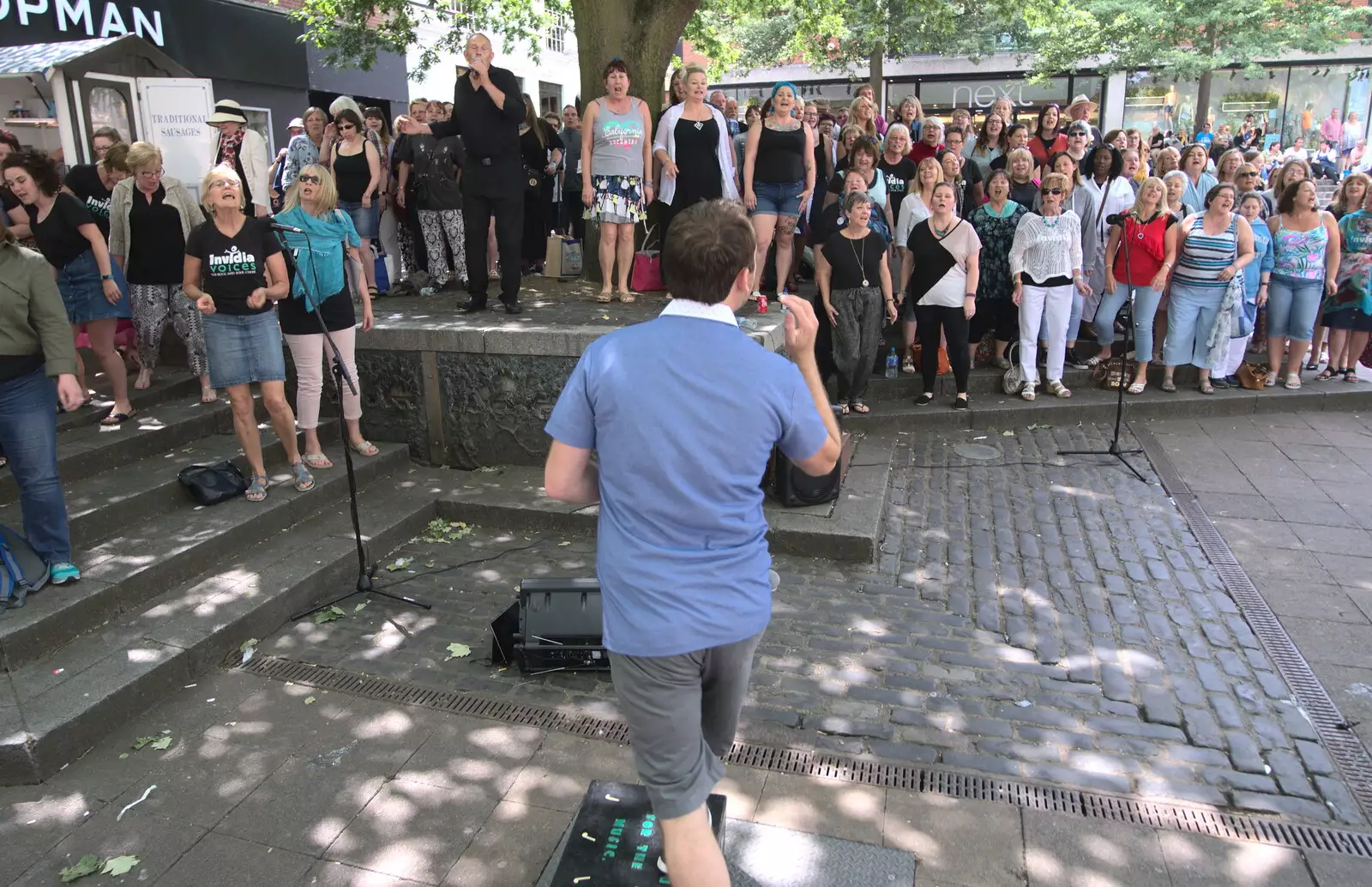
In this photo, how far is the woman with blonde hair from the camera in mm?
6832

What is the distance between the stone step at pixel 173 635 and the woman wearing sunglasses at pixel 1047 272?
5.61 metres

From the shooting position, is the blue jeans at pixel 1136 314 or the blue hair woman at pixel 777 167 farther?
the blue jeans at pixel 1136 314

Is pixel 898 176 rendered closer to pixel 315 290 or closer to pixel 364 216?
pixel 364 216

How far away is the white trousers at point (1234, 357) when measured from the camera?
29.3 ft

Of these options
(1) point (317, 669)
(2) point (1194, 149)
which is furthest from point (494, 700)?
(2) point (1194, 149)

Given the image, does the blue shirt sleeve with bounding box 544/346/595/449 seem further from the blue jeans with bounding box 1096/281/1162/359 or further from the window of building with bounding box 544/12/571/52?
the window of building with bounding box 544/12/571/52

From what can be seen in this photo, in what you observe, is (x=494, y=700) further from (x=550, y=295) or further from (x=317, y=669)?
(x=550, y=295)

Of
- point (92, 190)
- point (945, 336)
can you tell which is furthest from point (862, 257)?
point (92, 190)

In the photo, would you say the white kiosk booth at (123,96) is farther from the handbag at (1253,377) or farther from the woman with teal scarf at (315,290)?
the handbag at (1253,377)

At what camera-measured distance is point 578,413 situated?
2346 mm

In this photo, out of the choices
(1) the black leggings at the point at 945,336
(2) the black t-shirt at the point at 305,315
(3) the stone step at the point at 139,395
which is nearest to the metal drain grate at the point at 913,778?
(2) the black t-shirt at the point at 305,315

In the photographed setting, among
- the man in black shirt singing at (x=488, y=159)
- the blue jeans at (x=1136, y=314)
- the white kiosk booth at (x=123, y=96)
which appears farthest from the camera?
the white kiosk booth at (x=123, y=96)

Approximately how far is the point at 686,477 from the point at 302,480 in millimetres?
4614

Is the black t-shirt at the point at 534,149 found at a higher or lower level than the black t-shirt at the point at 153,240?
higher
